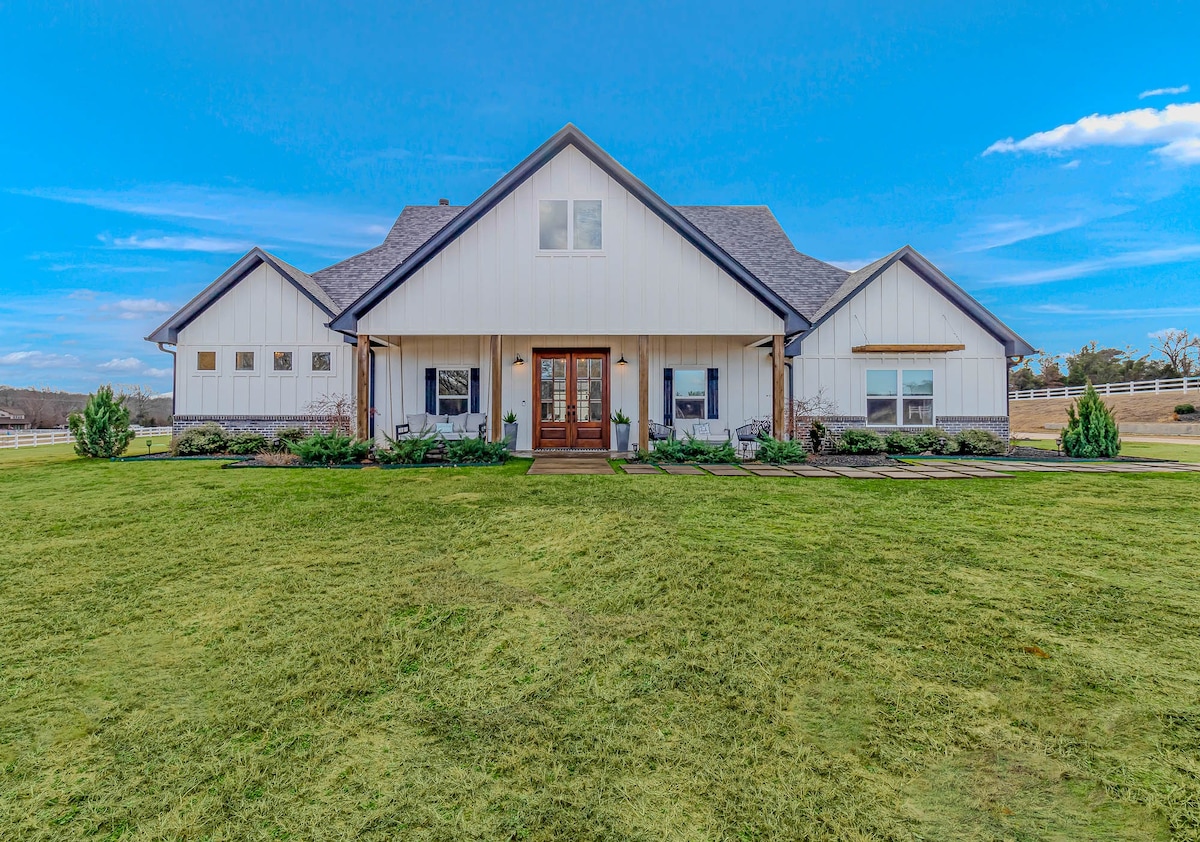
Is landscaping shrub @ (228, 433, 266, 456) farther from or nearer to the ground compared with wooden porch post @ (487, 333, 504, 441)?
nearer to the ground

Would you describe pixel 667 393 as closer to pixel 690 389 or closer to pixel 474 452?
pixel 690 389

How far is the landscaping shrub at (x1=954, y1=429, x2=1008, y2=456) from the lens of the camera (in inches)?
471

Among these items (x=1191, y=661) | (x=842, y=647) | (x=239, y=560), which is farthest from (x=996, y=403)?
(x=239, y=560)

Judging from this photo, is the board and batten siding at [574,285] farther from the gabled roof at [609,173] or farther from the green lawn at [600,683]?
the green lawn at [600,683]

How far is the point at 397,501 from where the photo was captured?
615 cm

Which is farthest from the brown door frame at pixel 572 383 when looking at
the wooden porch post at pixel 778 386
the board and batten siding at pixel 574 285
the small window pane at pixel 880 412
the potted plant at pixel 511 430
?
the small window pane at pixel 880 412

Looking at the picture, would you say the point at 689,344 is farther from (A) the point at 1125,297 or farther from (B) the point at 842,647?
(A) the point at 1125,297

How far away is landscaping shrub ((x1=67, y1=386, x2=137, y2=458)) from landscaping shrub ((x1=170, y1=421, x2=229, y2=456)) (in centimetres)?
99

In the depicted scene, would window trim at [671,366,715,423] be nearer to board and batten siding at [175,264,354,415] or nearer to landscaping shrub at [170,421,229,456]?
board and batten siding at [175,264,354,415]

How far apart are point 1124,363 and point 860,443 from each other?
45705 millimetres

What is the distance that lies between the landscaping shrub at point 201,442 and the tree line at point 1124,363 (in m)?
49.4

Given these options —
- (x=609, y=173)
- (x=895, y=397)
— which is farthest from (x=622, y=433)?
(x=895, y=397)

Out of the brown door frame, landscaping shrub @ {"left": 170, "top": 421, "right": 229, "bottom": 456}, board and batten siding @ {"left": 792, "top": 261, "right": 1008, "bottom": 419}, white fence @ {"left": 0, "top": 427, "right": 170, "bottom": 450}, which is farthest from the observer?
white fence @ {"left": 0, "top": 427, "right": 170, "bottom": 450}

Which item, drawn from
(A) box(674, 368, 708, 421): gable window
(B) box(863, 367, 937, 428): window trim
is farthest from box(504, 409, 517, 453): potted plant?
(B) box(863, 367, 937, 428): window trim
